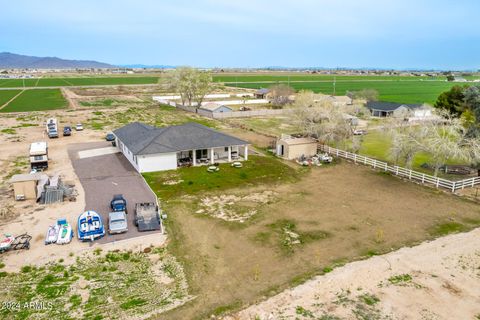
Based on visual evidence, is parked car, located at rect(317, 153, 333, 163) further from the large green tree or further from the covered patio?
the large green tree

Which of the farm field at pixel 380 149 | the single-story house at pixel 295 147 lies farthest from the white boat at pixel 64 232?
the farm field at pixel 380 149

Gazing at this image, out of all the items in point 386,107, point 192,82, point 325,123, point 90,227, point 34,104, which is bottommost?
point 90,227

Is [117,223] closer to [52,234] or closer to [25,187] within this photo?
[52,234]

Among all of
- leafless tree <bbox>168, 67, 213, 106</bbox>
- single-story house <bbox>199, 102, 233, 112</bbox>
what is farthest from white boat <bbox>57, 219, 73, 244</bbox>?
leafless tree <bbox>168, 67, 213, 106</bbox>

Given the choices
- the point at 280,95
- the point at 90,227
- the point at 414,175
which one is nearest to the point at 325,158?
the point at 414,175

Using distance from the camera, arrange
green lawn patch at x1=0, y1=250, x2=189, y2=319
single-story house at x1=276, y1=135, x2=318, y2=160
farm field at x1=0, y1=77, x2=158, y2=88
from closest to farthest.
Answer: green lawn patch at x1=0, y1=250, x2=189, y2=319
single-story house at x1=276, y1=135, x2=318, y2=160
farm field at x1=0, y1=77, x2=158, y2=88

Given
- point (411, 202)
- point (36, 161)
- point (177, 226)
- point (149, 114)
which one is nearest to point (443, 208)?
point (411, 202)

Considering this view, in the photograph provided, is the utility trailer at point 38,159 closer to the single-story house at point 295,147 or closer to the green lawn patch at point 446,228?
the single-story house at point 295,147
